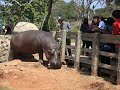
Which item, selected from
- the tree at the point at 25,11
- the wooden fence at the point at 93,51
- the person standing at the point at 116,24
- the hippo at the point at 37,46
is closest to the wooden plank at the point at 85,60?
the wooden fence at the point at 93,51

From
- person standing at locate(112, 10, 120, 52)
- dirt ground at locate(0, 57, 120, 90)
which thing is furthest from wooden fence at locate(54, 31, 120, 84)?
dirt ground at locate(0, 57, 120, 90)

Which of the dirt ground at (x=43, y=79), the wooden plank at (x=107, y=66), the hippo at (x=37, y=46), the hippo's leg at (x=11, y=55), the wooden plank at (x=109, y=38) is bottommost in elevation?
the dirt ground at (x=43, y=79)

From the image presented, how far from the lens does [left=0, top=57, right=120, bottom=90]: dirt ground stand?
1003cm

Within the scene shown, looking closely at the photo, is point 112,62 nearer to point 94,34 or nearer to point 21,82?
point 94,34

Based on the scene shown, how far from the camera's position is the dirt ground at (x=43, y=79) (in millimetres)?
10031

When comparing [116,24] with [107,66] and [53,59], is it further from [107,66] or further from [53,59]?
[53,59]

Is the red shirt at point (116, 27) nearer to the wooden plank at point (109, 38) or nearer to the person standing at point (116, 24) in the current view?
the person standing at point (116, 24)

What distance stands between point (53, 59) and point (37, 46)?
976 millimetres

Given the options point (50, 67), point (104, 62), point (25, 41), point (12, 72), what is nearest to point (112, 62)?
point (104, 62)

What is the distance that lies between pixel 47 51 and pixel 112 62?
9.93ft

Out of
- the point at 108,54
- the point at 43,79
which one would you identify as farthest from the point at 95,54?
the point at 43,79

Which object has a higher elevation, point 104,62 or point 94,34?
point 94,34

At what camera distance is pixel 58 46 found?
42.9ft

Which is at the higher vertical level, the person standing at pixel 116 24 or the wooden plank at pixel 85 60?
the person standing at pixel 116 24
